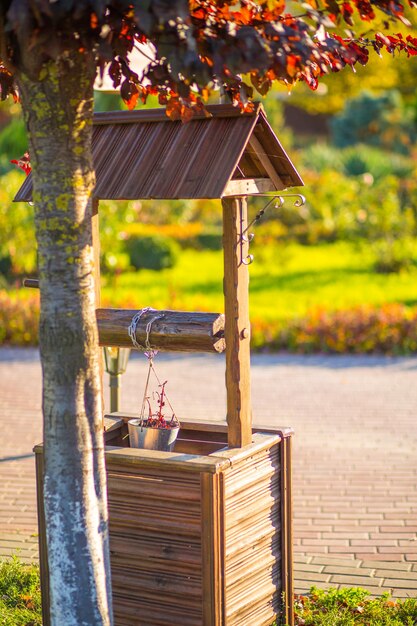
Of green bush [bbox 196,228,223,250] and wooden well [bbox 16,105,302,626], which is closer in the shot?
wooden well [bbox 16,105,302,626]

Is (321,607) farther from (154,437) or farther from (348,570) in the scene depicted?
(154,437)

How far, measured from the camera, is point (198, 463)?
3.57 m

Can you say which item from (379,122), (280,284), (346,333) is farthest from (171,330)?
(379,122)

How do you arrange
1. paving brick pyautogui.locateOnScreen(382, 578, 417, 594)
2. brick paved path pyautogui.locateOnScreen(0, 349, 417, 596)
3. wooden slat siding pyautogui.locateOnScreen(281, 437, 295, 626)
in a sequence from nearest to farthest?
wooden slat siding pyautogui.locateOnScreen(281, 437, 295, 626)
paving brick pyautogui.locateOnScreen(382, 578, 417, 594)
brick paved path pyautogui.locateOnScreen(0, 349, 417, 596)

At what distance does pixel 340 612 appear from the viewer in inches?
167

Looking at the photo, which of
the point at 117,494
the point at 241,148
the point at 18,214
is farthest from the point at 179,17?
the point at 18,214

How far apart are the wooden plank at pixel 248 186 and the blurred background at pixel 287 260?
6855mm

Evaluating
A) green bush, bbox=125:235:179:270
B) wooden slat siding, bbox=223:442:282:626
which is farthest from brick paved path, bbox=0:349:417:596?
green bush, bbox=125:235:179:270

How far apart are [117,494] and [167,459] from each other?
0.30 m

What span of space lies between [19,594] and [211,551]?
1.31 m

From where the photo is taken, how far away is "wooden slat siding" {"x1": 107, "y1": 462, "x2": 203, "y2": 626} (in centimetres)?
364

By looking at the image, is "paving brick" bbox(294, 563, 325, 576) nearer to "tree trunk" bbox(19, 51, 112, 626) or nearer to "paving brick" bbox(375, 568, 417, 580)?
"paving brick" bbox(375, 568, 417, 580)

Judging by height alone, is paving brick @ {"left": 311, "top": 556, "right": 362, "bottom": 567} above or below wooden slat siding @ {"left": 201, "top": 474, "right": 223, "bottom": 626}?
below

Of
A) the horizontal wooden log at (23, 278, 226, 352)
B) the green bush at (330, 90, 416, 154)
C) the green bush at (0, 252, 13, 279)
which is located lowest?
the horizontal wooden log at (23, 278, 226, 352)
